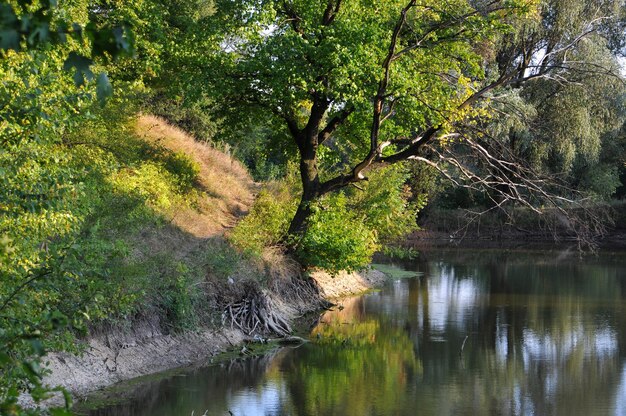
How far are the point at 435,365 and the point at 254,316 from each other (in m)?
4.36

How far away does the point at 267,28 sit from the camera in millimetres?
20828

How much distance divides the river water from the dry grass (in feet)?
15.4

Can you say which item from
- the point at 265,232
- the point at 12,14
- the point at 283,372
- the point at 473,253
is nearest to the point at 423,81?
the point at 265,232

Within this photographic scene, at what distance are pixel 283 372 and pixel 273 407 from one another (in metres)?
2.42

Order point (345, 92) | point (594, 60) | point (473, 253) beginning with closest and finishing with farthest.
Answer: point (345, 92)
point (594, 60)
point (473, 253)

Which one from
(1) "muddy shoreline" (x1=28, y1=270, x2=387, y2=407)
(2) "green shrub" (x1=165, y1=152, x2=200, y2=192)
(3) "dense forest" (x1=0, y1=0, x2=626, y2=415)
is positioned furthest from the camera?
(2) "green shrub" (x1=165, y1=152, x2=200, y2=192)

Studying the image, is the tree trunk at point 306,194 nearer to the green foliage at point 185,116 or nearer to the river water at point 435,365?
the river water at point 435,365

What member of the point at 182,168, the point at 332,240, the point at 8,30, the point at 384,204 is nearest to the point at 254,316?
the point at 332,240

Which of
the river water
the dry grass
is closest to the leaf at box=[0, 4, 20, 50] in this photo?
the river water

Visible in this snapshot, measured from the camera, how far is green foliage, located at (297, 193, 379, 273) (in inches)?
862

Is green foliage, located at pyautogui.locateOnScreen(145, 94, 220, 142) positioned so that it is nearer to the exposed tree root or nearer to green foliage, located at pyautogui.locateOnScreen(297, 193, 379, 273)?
green foliage, located at pyautogui.locateOnScreen(297, 193, 379, 273)

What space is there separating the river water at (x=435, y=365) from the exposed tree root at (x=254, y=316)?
987 millimetres

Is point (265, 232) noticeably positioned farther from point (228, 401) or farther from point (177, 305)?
point (228, 401)

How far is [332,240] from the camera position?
21984 mm
